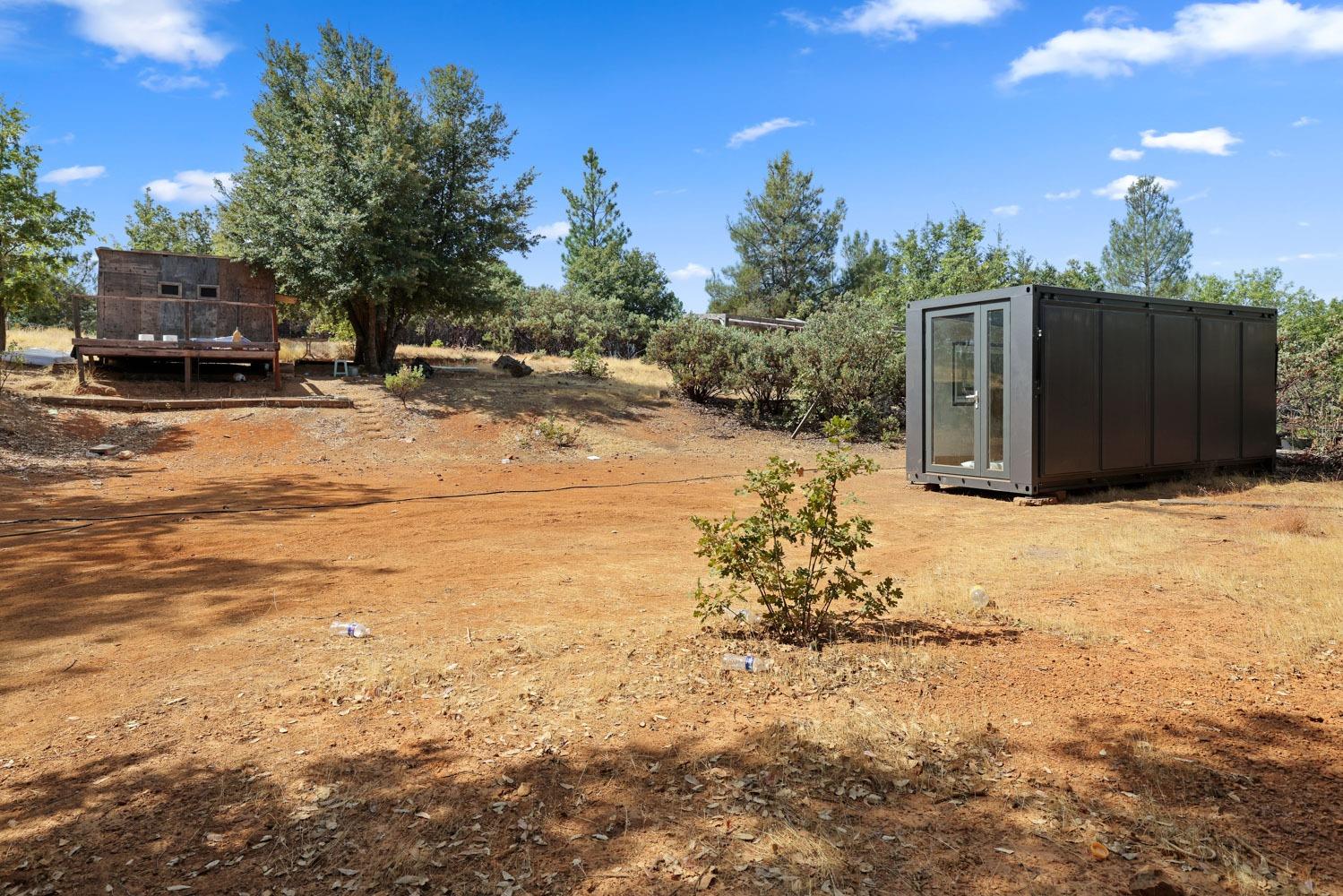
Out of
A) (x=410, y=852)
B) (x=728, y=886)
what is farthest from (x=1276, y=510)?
(x=410, y=852)

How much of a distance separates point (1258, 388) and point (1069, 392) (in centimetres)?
448

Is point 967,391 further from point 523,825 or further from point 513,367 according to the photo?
point 513,367

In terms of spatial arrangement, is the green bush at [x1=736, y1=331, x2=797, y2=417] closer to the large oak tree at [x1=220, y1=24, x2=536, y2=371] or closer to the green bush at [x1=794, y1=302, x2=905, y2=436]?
the green bush at [x1=794, y1=302, x2=905, y2=436]

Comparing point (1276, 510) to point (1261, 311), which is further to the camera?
point (1261, 311)

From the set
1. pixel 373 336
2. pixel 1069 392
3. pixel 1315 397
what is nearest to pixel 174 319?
pixel 373 336

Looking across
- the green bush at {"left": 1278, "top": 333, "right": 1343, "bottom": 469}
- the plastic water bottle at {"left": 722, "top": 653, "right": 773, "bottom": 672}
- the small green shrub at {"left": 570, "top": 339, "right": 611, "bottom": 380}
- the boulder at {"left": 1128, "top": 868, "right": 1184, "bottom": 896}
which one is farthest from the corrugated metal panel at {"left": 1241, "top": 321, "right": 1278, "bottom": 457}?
the small green shrub at {"left": 570, "top": 339, "right": 611, "bottom": 380}

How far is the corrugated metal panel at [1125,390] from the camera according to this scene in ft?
34.9

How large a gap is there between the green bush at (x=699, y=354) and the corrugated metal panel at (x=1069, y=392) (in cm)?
1021

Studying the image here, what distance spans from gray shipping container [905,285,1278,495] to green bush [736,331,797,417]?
8.19m

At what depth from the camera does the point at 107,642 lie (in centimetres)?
467

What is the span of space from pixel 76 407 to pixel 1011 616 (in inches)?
662

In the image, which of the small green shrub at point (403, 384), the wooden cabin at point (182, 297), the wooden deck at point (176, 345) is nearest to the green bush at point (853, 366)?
the small green shrub at point (403, 384)

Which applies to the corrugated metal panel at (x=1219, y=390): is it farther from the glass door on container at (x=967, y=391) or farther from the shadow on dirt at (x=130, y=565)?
the shadow on dirt at (x=130, y=565)

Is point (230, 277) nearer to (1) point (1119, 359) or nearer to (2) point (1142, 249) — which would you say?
(1) point (1119, 359)
